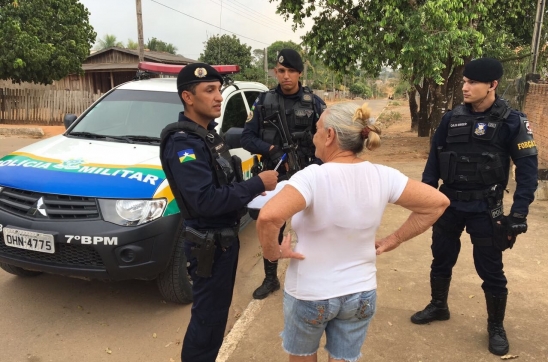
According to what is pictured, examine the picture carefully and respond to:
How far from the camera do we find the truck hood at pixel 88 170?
3.05 meters

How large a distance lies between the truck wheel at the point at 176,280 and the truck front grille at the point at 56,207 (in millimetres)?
639

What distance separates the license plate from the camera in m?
2.94

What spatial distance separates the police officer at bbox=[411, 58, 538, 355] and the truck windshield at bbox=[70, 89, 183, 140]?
2460 millimetres

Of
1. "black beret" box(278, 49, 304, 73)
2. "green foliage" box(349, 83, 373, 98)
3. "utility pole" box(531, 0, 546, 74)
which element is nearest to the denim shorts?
"black beret" box(278, 49, 304, 73)

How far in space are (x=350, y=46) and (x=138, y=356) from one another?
8.55m

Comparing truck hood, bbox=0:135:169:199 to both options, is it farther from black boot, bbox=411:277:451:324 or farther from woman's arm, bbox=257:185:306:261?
black boot, bbox=411:277:451:324

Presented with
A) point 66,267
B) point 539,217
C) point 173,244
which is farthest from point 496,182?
point 539,217

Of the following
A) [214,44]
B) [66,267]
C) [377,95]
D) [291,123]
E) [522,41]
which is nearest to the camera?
[66,267]

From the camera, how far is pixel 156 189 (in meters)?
3.10

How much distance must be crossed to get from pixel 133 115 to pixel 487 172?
3.15 metres

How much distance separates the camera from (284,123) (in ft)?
11.6

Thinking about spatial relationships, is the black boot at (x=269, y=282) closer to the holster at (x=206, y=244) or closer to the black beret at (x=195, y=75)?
the holster at (x=206, y=244)

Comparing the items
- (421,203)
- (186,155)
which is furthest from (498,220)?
(186,155)

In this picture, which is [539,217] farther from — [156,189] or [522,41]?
[522,41]
